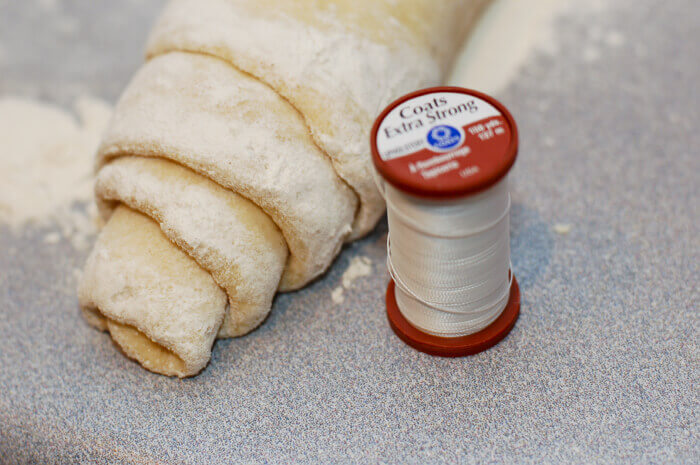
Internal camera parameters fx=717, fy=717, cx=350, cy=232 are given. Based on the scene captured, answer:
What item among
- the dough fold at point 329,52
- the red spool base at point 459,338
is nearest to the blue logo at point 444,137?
the dough fold at point 329,52

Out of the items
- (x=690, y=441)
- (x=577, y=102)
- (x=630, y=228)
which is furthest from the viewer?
(x=577, y=102)

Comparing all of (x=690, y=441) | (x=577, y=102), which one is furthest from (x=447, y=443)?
(x=577, y=102)

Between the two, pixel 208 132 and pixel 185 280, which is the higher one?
pixel 208 132

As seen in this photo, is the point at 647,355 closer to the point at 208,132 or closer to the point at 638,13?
the point at 208,132

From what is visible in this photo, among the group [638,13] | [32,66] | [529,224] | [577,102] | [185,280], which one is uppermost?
[638,13]

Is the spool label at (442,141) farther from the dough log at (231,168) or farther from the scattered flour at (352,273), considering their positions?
the scattered flour at (352,273)

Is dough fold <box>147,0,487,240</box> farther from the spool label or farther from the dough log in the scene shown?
the spool label

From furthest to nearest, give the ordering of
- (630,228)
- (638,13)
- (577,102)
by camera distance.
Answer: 1. (638,13)
2. (577,102)
3. (630,228)

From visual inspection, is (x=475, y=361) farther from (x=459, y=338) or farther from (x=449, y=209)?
(x=449, y=209)

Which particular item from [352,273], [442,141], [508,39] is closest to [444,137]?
[442,141]
